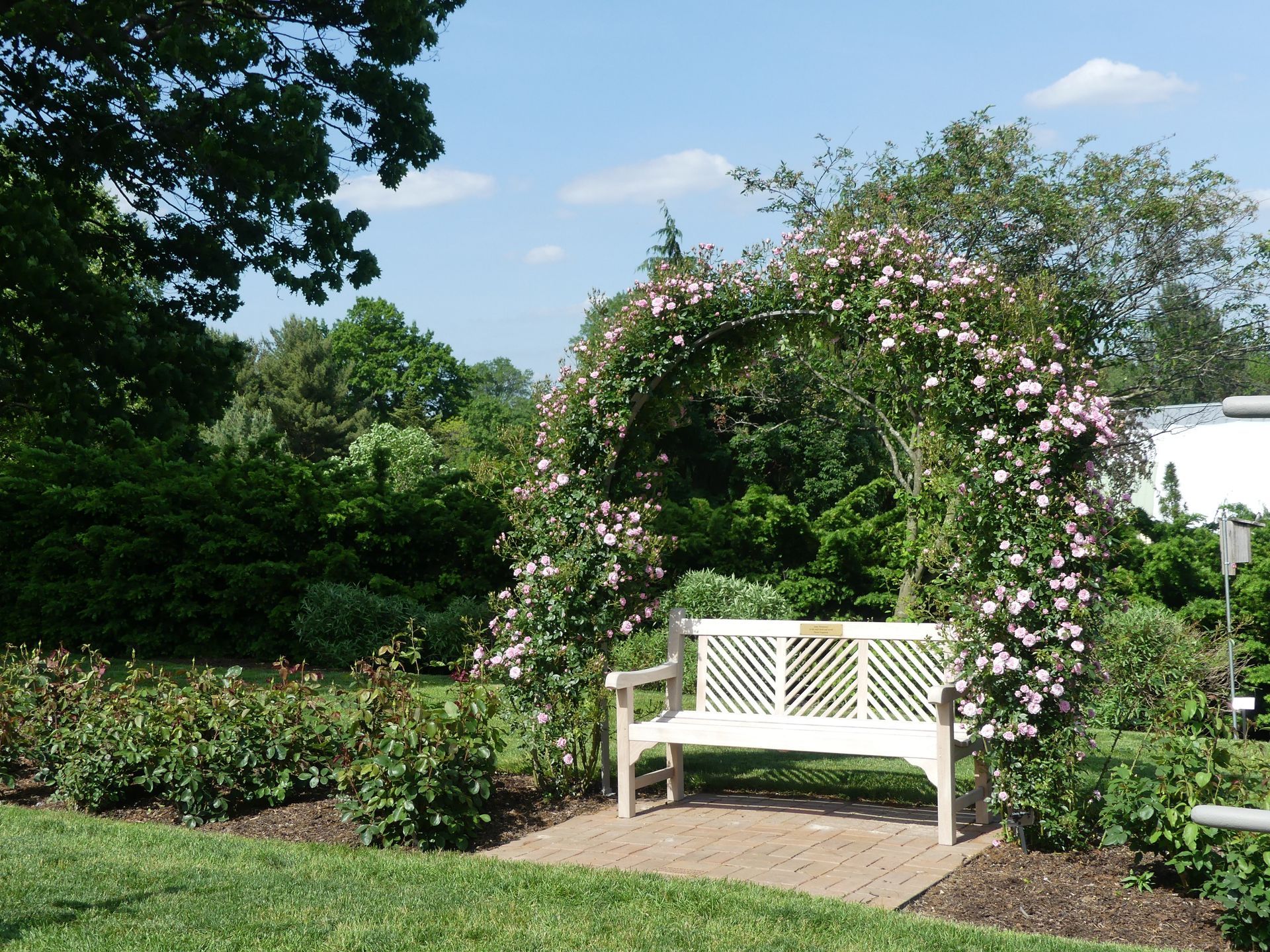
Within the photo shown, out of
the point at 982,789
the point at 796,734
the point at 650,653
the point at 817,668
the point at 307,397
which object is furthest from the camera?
the point at 307,397

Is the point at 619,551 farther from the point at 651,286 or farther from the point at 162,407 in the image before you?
the point at 162,407

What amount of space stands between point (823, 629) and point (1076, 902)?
87.9 inches

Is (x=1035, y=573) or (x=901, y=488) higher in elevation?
(x=901, y=488)

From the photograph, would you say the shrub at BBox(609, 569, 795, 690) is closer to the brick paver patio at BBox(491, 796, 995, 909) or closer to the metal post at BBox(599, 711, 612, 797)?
the metal post at BBox(599, 711, 612, 797)

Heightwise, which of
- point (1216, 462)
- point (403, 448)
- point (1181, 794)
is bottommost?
point (1181, 794)

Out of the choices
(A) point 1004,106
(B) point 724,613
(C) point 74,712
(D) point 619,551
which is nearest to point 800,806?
(D) point 619,551

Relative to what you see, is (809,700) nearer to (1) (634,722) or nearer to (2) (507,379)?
(1) (634,722)

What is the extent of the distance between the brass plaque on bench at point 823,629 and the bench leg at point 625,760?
107 cm

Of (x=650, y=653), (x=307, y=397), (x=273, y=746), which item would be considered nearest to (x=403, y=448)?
(x=307, y=397)

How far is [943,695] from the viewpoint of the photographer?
5.54m

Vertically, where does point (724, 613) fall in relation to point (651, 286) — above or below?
below

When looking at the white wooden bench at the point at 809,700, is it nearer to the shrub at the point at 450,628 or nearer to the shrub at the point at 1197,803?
the shrub at the point at 1197,803

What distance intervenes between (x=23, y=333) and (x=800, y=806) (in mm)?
10149

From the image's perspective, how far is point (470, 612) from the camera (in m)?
12.5
